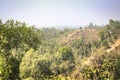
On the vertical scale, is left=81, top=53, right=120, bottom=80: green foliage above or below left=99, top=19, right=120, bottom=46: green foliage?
below

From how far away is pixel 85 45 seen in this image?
13075 cm

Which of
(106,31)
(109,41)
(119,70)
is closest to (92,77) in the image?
(119,70)

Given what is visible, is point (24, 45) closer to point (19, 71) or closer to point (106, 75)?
point (19, 71)

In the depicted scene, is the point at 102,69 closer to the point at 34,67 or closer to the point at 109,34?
the point at 34,67

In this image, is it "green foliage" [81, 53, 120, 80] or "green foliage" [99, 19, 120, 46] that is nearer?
"green foliage" [81, 53, 120, 80]

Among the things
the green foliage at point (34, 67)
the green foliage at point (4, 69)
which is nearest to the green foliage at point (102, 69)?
the green foliage at point (34, 67)

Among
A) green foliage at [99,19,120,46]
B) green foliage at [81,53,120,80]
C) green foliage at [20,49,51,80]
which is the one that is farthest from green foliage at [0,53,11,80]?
green foliage at [99,19,120,46]

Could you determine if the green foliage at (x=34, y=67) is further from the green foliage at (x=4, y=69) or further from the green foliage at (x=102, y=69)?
the green foliage at (x=102, y=69)

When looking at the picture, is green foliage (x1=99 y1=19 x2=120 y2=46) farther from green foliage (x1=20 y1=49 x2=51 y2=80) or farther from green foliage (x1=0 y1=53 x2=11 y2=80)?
green foliage (x1=0 y1=53 x2=11 y2=80)

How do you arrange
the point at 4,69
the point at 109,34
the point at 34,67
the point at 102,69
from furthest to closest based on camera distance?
the point at 109,34, the point at 102,69, the point at 34,67, the point at 4,69

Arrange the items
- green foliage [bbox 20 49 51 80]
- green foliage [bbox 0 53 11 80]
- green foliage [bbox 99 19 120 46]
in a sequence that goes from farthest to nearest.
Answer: green foliage [bbox 99 19 120 46]
green foliage [bbox 20 49 51 80]
green foliage [bbox 0 53 11 80]

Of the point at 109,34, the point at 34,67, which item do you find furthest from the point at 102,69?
the point at 109,34

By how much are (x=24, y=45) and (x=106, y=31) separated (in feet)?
306

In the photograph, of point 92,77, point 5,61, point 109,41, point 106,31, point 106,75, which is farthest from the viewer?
point 106,31
